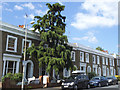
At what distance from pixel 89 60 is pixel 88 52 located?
186 cm

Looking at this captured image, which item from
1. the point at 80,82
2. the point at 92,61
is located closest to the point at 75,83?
the point at 80,82

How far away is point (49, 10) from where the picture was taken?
Answer: 21344 millimetres

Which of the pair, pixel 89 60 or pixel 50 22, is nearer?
pixel 50 22

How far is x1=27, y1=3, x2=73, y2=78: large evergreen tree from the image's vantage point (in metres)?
19.0

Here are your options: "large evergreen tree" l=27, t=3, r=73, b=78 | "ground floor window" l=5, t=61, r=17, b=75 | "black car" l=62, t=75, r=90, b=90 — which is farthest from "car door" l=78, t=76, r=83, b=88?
"ground floor window" l=5, t=61, r=17, b=75

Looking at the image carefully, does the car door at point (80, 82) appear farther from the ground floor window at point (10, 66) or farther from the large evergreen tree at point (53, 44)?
the ground floor window at point (10, 66)

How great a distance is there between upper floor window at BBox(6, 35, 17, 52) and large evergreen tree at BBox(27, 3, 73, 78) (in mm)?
2139

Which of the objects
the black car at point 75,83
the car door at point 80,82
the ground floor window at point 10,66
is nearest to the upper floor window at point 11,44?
the ground floor window at point 10,66

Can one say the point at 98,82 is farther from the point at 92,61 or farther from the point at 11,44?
the point at 92,61

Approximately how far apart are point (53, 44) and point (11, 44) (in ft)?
18.6

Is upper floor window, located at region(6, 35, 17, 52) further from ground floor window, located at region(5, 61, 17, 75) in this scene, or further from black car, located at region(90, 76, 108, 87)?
black car, located at region(90, 76, 108, 87)

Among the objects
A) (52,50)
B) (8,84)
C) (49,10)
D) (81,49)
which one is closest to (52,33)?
(52,50)

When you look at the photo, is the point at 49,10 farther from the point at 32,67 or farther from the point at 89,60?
the point at 89,60

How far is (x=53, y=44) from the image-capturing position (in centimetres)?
2112
